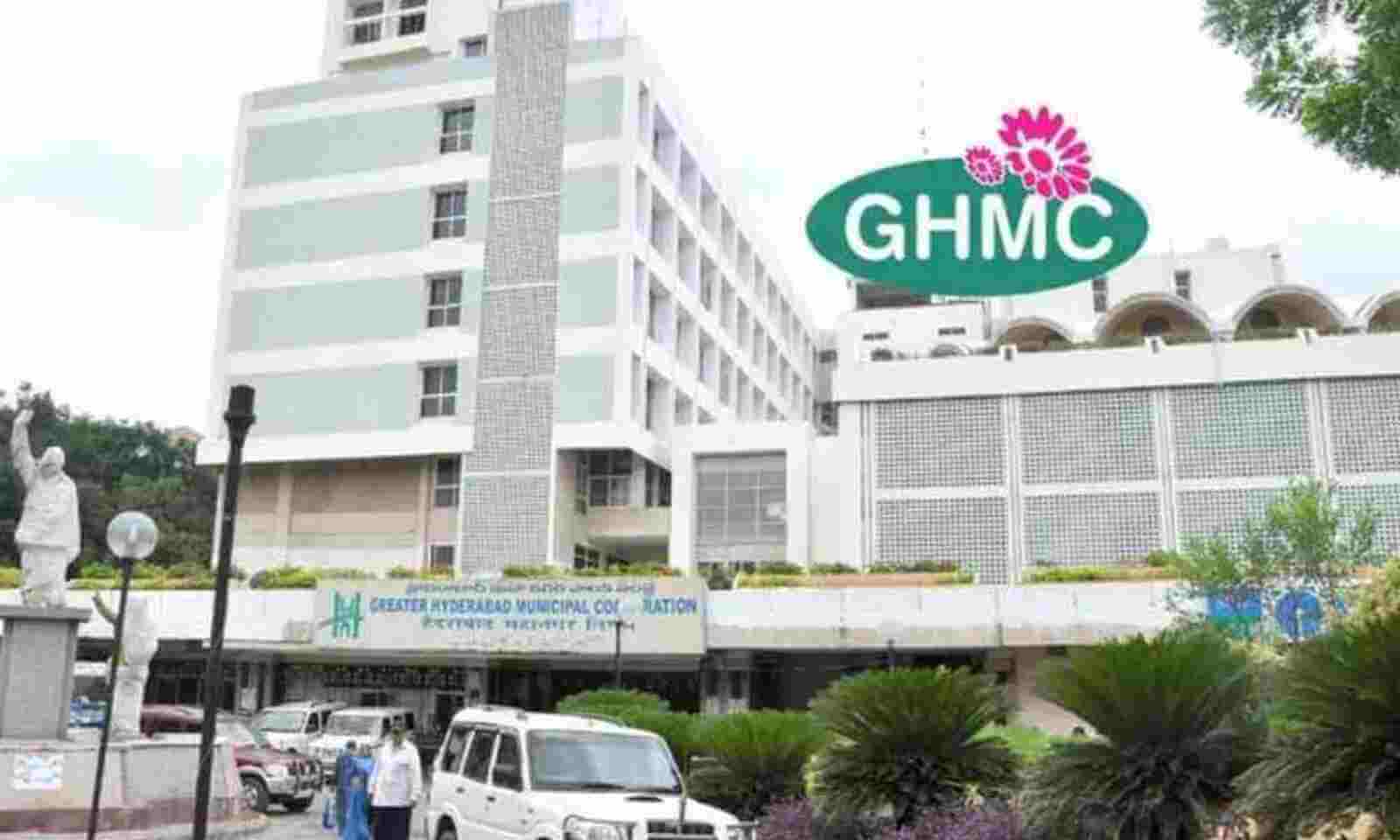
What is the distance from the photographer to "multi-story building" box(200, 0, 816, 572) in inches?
1649

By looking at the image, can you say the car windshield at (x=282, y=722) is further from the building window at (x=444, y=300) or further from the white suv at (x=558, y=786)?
the building window at (x=444, y=300)

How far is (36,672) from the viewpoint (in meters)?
15.6

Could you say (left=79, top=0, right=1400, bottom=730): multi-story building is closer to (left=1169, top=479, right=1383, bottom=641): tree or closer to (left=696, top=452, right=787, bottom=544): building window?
(left=696, top=452, right=787, bottom=544): building window

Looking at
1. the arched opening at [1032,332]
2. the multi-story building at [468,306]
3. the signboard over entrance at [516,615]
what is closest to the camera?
the signboard over entrance at [516,615]

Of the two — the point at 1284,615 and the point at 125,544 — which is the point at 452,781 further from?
the point at 1284,615

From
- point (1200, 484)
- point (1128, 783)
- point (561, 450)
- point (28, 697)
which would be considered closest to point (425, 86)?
point (561, 450)

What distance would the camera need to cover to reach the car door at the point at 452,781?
1287cm

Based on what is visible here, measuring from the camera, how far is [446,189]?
147 feet

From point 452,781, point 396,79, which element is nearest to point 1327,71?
point 452,781

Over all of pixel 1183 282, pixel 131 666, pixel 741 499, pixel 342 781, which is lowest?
pixel 342 781

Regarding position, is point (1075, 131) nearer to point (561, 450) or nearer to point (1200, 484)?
point (1200, 484)

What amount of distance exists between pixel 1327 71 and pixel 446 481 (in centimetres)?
3787

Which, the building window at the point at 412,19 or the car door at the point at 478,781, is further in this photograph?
the building window at the point at 412,19

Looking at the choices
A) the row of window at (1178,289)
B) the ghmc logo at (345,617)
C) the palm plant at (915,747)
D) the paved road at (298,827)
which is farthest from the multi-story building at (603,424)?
the palm plant at (915,747)
